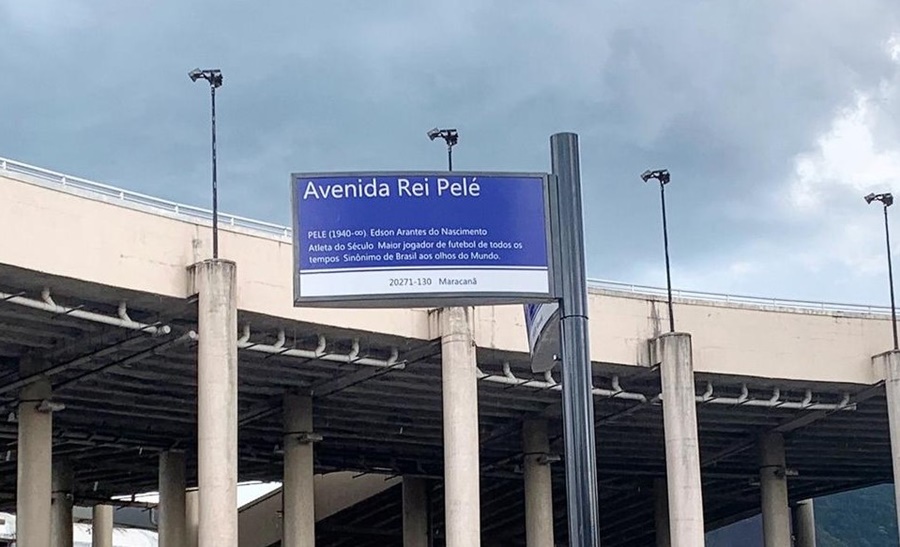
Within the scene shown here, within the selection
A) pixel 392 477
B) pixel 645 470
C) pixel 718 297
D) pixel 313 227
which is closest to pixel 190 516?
pixel 392 477

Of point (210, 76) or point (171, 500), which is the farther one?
point (171, 500)

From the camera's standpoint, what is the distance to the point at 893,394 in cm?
5075

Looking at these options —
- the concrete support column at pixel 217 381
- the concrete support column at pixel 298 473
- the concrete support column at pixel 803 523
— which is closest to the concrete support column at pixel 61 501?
the concrete support column at pixel 298 473

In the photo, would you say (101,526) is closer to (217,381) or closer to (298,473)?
(298,473)

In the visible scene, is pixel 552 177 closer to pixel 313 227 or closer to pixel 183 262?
pixel 313 227

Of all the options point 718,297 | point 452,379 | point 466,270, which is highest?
point 718,297

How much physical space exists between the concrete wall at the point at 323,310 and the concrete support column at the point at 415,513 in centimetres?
2382

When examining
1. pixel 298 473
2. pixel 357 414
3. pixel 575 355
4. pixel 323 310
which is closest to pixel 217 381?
pixel 323 310

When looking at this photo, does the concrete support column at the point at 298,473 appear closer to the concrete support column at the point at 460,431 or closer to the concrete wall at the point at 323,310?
the concrete wall at the point at 323,310

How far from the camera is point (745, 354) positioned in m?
50.4

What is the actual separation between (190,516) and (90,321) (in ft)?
131

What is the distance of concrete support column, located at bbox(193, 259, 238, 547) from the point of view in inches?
1490

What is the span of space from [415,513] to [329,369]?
22.4 meters

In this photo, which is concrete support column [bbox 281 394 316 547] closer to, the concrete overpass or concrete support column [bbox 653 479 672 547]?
the concrete overpass
